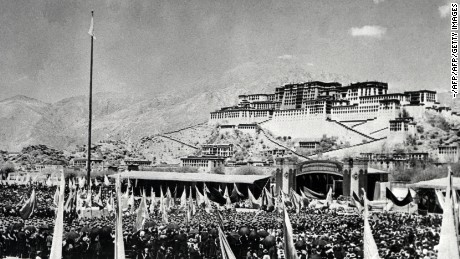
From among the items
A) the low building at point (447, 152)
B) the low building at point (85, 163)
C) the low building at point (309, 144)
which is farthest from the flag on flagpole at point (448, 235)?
the low building at point (85, 163)

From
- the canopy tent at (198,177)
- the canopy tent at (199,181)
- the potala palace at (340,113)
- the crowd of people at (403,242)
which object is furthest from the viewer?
the potala palace at (340,113)

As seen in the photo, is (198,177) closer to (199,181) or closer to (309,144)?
(199,181)

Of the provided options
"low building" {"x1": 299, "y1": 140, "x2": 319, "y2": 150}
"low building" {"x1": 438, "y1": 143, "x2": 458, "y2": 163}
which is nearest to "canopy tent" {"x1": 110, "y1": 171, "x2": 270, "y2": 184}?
"low building" {"x1": 438, "y1": 143, "x2": 458, "y2": 163}

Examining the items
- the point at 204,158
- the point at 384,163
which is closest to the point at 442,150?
the point at 384,163

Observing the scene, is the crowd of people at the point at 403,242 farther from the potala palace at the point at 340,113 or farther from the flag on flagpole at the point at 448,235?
the potala palace at the point at 340,113

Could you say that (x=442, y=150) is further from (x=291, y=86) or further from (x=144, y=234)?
(x=144, y=234)

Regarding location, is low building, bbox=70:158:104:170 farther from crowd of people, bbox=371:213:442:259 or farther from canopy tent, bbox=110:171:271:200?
crowd of people, bbox=371:213:442:259

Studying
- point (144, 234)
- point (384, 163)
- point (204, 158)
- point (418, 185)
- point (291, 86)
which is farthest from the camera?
point (291, 86)

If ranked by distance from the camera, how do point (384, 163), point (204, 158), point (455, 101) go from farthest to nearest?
Answer: point (455, 101), point (204, 158), point (384, 163)
